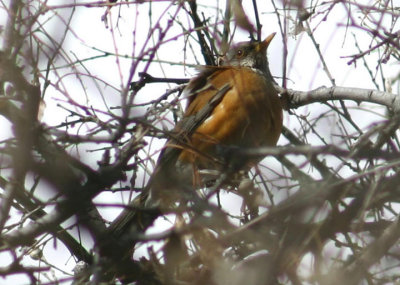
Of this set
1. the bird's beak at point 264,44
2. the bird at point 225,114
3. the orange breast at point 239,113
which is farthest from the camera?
the bird's beak at point 264,44

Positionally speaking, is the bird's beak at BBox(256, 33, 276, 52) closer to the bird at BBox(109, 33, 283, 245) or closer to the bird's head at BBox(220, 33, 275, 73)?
the bird's head at BBox(220, 33, 275, 73)

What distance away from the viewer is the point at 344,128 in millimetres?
4516

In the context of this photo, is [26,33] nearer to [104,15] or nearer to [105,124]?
[105,124]

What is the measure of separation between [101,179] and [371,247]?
3.25 feet

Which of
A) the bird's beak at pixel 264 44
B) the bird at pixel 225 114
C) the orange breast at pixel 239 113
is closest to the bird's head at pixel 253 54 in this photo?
the bird's beak at pixel 264 44

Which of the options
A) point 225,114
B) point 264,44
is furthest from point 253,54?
point 225,114

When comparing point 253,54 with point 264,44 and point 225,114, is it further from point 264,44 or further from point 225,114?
point 225,114

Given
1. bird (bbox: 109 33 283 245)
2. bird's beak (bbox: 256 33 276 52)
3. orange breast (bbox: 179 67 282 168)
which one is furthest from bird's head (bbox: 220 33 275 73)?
orange breast (bbox: 179 67 282 168)

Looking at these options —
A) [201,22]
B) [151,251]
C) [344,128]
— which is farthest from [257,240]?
[201,22]

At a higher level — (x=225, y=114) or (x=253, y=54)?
(x=253, y=54)

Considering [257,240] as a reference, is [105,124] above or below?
above

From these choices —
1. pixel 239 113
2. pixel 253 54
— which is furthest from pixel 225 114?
pixel 253 54

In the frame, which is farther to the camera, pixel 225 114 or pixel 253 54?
pixel 253 54

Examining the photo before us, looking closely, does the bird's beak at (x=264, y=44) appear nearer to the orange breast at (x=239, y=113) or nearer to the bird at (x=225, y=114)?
the bird at (x=225, y=114)
